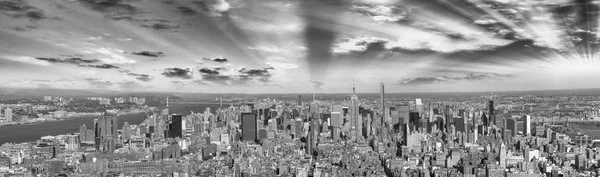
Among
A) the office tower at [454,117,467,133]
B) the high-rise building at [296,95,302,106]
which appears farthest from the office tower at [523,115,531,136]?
the high-rise building at [296,95,302,106]

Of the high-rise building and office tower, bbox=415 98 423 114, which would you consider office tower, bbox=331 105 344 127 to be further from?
office tower, bbox=415 98 423 114

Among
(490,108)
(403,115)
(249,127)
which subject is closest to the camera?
(490,108)

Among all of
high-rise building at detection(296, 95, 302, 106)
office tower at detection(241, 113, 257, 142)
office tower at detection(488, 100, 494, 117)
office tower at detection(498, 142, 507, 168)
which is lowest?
office tower at detection(498, 142, 507, 168)

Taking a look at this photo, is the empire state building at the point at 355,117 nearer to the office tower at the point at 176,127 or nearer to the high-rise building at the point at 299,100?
the high-rise building at the point at 299,100

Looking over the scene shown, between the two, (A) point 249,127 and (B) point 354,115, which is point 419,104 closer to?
(B) point 354,115

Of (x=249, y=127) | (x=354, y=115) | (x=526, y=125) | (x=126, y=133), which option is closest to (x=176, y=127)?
(x=126, y=133)

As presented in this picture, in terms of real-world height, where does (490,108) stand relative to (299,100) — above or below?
below

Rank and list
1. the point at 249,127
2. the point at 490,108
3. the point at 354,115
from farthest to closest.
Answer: the point at 249,127
the point at 354,115
the point at 490,108

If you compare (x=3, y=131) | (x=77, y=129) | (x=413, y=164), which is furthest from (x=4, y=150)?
(x=413, y=164)
